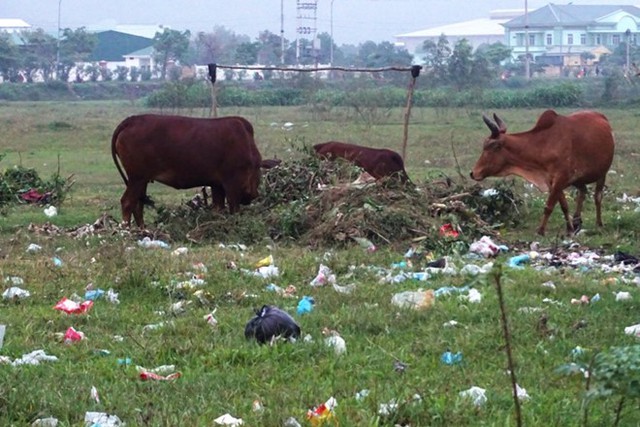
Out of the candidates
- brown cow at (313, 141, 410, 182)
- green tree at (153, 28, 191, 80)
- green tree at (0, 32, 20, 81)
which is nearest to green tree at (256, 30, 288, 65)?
green tree at (153, 28, 191, 80)

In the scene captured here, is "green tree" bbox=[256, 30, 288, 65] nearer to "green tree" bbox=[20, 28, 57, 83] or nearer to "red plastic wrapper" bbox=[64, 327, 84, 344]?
"green tree" bbox=[20, 28, 57, 83]

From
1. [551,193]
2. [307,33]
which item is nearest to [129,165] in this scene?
[551,193]

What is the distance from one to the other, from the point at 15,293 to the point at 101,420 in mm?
2950

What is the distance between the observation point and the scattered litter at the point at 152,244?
9790 millimetres

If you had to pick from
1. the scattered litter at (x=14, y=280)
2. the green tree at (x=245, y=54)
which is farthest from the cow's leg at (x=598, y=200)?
the green tree at (x=245, y=54)

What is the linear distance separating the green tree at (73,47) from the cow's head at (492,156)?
197ft

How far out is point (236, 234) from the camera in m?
10.5

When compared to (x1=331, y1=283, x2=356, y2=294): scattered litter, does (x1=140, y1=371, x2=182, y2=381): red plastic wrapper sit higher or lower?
higher

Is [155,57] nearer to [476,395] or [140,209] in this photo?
[140,209]

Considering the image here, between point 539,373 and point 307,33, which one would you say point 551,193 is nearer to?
point 539,373

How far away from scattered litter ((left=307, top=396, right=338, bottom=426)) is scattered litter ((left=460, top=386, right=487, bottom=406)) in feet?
1.87

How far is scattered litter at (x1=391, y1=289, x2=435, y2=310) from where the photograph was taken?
6889 mm

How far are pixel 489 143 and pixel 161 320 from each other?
6.04m

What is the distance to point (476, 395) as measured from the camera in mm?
4949
